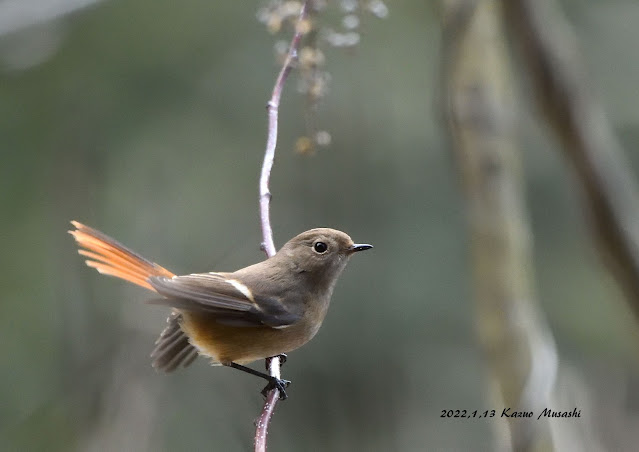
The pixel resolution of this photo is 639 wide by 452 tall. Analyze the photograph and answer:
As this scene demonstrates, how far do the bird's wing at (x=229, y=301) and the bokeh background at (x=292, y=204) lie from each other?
5.78 ft

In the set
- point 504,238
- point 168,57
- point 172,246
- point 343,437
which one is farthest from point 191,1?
point 504,238

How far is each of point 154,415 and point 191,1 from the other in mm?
4143

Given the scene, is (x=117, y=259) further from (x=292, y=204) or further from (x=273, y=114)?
(x=292, y=204)

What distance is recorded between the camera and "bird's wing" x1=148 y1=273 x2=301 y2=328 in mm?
2783

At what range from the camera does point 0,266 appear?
5.83 m

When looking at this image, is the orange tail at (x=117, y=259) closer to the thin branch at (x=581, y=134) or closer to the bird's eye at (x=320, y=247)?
the bird's eye at (x=320, y=247)

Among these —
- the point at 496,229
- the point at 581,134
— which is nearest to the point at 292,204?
the point at 496,229

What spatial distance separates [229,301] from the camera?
294 centimetres

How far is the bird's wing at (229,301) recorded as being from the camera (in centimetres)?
278

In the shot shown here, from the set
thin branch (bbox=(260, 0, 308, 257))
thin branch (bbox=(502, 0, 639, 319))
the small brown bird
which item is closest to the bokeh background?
the small brown bird

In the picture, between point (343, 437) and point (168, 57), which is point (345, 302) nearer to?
point (343, 437)

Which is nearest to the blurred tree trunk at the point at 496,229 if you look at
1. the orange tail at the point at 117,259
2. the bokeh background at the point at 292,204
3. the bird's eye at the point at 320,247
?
the bird's eye at the point at 320,247

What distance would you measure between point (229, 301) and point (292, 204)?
324 centimetres

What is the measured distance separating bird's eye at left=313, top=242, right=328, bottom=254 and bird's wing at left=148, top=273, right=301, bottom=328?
0.24 meters
